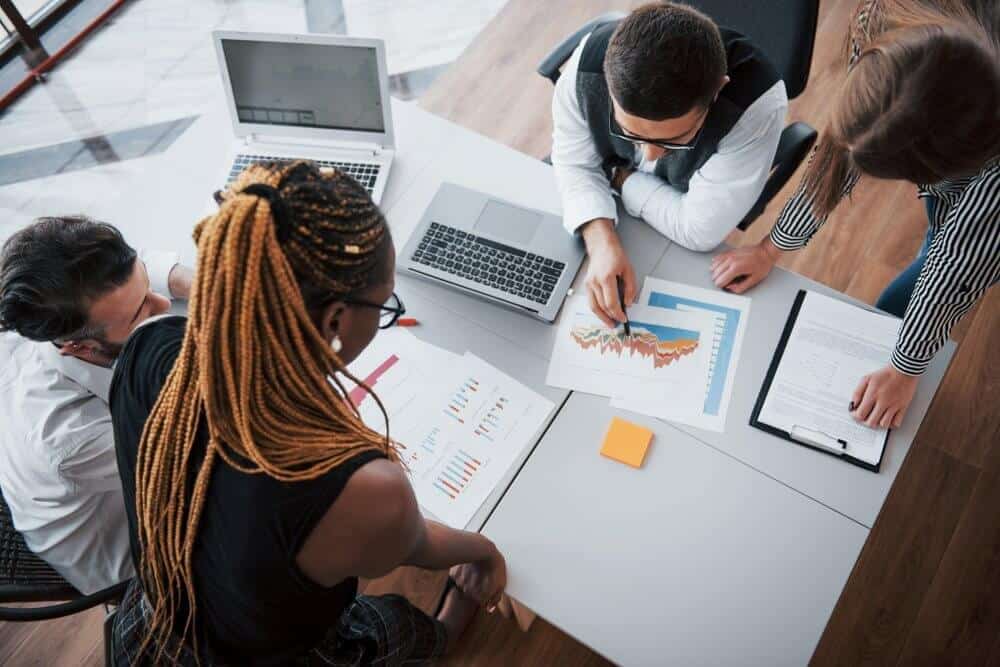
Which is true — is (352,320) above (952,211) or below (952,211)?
below

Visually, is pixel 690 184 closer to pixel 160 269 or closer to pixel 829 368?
pixel 829 368

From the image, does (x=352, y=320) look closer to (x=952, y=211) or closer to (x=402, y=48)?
(x=952, y=211)

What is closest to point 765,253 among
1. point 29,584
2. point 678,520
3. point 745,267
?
point 745,267

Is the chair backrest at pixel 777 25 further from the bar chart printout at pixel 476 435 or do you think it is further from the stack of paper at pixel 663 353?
the bar chart printout at pixel 476 435

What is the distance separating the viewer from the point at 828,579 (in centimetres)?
121

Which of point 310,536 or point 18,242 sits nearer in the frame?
point 310,536

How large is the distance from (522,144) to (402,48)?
744 millimetres

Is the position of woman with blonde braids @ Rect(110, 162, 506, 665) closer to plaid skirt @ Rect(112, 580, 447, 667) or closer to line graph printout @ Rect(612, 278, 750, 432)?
plaid skirt @ Rect(112, 580, 447, 667)

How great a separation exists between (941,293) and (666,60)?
0.62 meters

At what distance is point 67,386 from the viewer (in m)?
1.27

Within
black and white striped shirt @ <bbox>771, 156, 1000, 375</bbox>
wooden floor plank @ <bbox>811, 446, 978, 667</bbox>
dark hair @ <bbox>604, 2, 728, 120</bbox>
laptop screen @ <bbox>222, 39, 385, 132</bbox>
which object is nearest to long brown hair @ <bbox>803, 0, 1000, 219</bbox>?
black and white striped shirt @ <bbox>771, 156, 1000, 375</bbox>

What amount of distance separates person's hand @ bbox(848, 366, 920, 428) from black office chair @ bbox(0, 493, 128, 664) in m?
1.40

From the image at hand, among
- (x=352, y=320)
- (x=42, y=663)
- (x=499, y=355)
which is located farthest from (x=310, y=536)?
(x=42, y=663)

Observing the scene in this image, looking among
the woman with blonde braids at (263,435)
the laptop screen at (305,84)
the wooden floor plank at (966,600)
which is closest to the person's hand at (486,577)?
the woman with blonde braids at (263,435)
